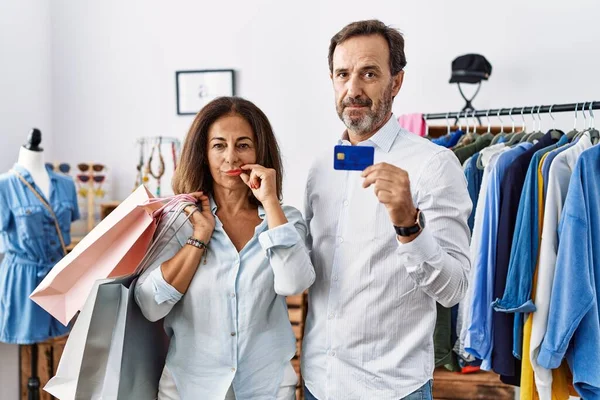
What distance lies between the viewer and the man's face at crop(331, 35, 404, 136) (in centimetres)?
160

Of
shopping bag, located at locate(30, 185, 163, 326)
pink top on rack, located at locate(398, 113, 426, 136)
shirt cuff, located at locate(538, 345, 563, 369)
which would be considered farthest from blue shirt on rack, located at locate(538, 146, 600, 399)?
shopping bag, located at locate(30, 185, 163, 326)

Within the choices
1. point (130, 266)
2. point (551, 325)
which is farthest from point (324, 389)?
point (551, 325)

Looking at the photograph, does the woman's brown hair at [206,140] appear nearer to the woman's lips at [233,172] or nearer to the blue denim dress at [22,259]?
the woman's lips at [233,172]

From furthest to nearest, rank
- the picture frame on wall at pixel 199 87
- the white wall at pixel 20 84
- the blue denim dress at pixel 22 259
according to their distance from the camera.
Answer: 1. the picture frame on wall at pixel 199 87
2. the white wall at pixel 20 84
3. the blue denim dress at pixel 22 259

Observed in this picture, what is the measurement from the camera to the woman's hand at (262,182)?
1637mm

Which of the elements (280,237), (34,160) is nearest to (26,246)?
(34,160)

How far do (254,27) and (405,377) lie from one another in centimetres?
309

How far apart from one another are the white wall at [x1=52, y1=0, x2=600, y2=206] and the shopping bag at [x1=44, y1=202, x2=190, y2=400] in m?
2.59

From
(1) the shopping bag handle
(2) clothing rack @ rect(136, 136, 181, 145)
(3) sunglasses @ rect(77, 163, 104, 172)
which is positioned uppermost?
(2) clothing rack @ rect(136, 136, 181, 145)

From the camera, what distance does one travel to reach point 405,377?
1558 millimetres

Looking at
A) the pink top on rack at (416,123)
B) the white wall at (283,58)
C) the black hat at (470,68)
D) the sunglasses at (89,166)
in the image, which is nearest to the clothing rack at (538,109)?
the pink top on rack at (416,123)

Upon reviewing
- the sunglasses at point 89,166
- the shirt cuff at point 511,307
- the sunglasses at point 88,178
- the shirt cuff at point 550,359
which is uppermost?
the sunglasses at point 89,166

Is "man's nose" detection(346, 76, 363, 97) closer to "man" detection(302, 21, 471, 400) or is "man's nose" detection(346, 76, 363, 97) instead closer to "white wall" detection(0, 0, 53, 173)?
"man" detection(302, 21, 471, 400)

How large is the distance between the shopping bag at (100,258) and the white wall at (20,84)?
2.32m
